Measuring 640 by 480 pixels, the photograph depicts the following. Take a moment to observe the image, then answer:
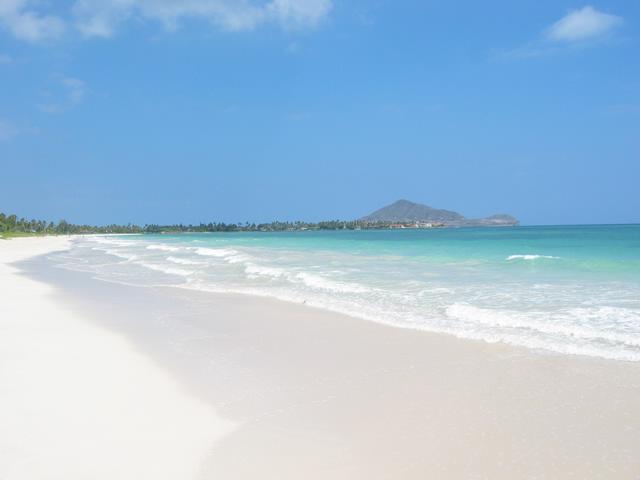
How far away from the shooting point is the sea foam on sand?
157 inches

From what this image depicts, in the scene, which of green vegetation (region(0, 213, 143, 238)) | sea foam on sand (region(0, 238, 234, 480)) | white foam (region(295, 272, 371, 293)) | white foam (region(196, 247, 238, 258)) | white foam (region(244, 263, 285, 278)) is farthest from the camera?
green vegetation (region(0, 213, 143, 238))

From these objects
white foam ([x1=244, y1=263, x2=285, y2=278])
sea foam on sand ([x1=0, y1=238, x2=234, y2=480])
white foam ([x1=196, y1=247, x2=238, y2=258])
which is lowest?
white foam ([x1=196, y1=247, x2=238, y2=258])

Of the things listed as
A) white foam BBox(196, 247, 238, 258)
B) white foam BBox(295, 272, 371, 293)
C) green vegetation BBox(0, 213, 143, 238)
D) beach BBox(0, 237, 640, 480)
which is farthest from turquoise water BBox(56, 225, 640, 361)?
green vegetation BBox(0, 213, 143, 238)

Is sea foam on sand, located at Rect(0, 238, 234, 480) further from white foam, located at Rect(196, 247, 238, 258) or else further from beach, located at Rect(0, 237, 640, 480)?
white foam, located at Rect(196, 247, 238, 258)

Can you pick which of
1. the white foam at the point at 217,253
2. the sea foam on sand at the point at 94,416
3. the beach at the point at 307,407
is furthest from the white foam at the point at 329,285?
the white foam at the point at 217,253

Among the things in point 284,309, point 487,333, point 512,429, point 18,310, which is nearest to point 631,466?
point 512,429

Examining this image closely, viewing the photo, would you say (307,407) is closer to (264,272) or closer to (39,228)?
(264,272)

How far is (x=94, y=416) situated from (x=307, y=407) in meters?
2.11

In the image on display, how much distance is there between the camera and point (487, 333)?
28.2 ft

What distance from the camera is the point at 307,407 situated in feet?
17.4

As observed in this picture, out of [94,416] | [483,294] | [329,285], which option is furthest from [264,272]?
[94,416]

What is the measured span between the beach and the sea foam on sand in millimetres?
17

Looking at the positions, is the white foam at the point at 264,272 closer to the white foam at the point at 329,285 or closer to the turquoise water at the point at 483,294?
the turquoise water at the point at 483,294

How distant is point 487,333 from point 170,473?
619 cm
